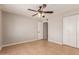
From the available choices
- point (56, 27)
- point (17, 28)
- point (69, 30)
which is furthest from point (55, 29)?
point (17, 28)

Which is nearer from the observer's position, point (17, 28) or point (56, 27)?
point (17, 28)

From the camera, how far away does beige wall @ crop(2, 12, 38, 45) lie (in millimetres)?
4730

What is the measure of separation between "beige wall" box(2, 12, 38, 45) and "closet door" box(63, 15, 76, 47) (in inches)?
111

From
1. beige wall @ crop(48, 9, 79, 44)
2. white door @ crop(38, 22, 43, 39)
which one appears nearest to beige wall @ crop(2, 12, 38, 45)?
white door @ crop(38, 22, 43, 39)

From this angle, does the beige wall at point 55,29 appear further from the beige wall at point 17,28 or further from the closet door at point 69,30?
the beige wall at point 17,28

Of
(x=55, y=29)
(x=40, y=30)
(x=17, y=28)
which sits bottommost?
(x=40, y=30)

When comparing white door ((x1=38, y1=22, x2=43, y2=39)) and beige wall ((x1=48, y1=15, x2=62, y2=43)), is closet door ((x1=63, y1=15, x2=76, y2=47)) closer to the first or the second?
beige wall ((x1=48, y1=15, x2=62, y2=43))

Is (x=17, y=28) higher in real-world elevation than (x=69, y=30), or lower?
higher

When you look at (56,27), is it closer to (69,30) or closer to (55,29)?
(55,29)

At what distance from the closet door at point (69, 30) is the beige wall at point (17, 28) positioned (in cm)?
281

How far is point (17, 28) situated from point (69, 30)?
10.8ft

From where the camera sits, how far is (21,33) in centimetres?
576

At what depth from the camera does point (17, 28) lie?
543 centimetres
